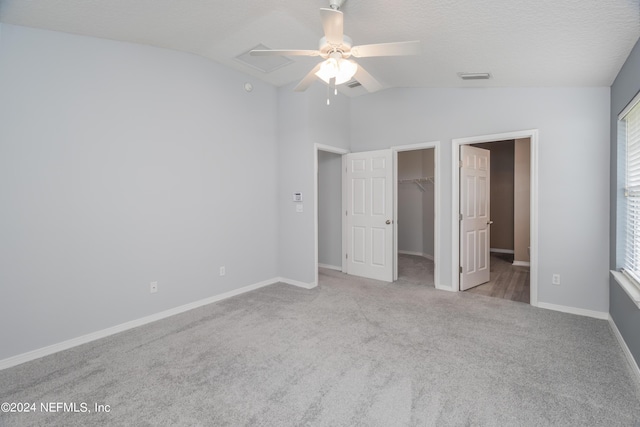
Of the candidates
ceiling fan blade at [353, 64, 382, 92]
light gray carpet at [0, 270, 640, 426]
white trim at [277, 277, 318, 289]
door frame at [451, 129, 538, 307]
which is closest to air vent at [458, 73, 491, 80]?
door frame at [451, 129, 538, 307]

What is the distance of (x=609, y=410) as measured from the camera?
185 centimetres

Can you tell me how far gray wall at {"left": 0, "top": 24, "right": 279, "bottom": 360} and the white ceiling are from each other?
31 centimetres

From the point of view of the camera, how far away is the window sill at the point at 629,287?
217 centimetres

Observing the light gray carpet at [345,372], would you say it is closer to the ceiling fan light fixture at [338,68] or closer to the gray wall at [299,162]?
the gray wall at [299,162]

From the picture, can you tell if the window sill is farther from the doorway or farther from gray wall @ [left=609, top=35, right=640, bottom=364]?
the doorway

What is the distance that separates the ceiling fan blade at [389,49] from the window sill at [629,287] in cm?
234

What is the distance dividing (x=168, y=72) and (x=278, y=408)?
3.44 m

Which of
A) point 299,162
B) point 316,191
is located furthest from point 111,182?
point 316,191

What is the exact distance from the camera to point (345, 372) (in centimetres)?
228

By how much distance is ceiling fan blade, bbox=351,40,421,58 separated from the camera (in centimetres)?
211

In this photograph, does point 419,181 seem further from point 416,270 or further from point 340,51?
point 340,51

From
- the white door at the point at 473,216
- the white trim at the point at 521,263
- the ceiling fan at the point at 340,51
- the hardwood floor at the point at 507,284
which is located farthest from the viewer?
the white trim at the point at 521,263

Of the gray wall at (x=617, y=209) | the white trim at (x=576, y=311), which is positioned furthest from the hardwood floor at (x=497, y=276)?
the gray wall at (x=617, y=209)

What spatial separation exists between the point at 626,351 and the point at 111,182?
4735mm
